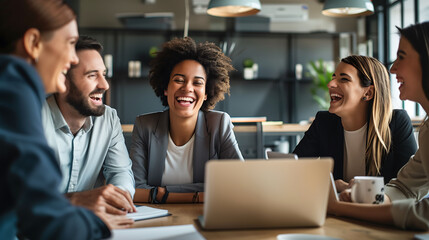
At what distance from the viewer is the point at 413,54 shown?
52.1 inches

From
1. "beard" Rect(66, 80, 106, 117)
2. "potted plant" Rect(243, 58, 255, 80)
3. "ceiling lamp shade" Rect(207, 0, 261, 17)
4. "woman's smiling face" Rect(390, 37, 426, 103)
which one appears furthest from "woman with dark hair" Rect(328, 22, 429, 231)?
"potted plant" Rect(243, 58, 255, 80)

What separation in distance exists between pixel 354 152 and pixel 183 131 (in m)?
0.84

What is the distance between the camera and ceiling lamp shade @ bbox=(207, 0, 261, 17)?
9.75ft

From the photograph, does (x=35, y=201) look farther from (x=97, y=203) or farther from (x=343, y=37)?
(x=343, y=37)

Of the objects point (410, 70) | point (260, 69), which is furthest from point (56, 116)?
point (260, 69)

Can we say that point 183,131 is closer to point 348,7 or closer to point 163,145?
point 163,145

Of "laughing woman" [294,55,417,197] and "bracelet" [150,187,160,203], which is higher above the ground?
"laughing woman" [294,55,417,197]

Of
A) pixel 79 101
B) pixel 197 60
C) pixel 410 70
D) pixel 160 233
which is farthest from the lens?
pixel 197 60

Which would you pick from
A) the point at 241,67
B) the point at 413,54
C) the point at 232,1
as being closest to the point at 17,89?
the point at 413,54

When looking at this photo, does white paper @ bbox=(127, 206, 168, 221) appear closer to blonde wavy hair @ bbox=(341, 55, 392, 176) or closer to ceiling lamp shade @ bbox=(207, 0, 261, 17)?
blonde wavy hair @ bbox=(341, 55, 392, 176)

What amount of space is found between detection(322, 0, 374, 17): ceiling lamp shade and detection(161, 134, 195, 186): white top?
1.59m

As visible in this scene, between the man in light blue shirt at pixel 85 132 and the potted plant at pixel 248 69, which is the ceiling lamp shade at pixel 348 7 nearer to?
the man in light blue shirt at pixel 85 132

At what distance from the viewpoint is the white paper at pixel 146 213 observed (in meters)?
1.17

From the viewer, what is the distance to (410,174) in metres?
1.46
